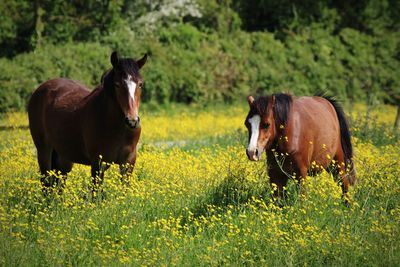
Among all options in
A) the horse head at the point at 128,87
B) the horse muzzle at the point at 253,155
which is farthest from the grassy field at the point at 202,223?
the horse head at the point at 128,87

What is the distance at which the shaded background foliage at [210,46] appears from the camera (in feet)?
72.9

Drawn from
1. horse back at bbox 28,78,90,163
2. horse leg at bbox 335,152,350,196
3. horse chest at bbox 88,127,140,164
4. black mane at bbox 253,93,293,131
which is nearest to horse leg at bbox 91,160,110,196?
horse chest at bbox 88,127,140,164

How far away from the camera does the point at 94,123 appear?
9102 mm

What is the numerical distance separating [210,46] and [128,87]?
1809 centimetres

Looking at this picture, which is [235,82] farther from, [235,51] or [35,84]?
[35,84]

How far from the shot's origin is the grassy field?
6926mm

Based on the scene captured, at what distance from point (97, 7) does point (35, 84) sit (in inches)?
265

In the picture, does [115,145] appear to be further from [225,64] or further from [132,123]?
[225,64]

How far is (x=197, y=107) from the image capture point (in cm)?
2445

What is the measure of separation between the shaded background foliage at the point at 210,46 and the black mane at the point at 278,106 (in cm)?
1207

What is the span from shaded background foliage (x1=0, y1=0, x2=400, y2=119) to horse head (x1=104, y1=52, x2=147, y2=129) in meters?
12.3

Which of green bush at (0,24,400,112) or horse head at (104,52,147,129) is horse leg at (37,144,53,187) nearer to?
horse head at (104,52,147,129)

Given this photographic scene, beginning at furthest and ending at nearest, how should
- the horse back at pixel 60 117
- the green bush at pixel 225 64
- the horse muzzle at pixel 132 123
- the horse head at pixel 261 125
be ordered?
the green bush at pixel 225 64, the horse back at pixel 60 117, the horse muzzle at pixel 132 123, the horse head at pixel 261 125

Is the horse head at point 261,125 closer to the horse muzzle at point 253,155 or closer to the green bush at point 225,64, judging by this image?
the horse muzzle at point 253,155
